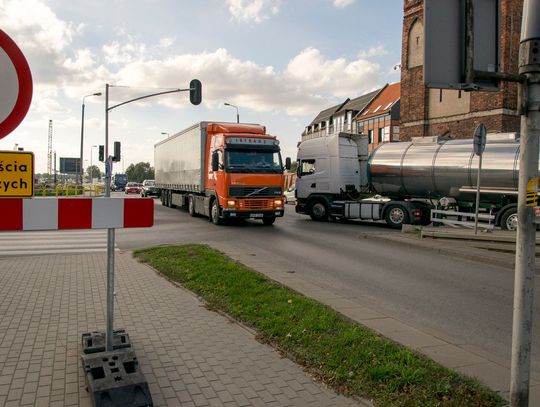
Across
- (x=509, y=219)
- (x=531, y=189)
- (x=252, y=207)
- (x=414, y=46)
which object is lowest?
(x=509, y=219)

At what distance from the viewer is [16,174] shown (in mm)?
3061

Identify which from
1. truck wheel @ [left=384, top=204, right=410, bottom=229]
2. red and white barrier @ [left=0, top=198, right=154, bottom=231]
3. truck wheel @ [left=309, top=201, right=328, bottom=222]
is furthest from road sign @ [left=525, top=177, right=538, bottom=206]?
truck wheel @ [left=309, top=201, right=328, bottom=222]

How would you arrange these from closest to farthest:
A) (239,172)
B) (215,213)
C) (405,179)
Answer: (239,172) → (405,179) → (215,213)

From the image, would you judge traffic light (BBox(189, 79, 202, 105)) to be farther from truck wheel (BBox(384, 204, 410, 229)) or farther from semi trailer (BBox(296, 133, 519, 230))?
truck wheel (BBox(384, 204, 410, 229))

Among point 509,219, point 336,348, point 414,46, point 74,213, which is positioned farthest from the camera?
point 414,46

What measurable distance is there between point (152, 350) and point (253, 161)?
13.4 metres

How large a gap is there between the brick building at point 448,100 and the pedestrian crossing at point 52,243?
Answer: 23719 millimetres

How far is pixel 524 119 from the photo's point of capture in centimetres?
308

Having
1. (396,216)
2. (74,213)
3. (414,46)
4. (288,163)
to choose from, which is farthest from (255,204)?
(414,46)

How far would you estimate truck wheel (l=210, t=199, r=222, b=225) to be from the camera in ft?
61.4

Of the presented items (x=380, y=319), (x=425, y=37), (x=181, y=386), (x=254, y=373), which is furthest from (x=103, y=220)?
(x=380, y=319)

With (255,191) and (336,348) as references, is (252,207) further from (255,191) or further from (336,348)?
(336,348)

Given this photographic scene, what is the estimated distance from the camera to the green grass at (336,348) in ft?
12.0

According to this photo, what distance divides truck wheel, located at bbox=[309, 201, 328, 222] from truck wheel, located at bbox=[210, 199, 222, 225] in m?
4.41
